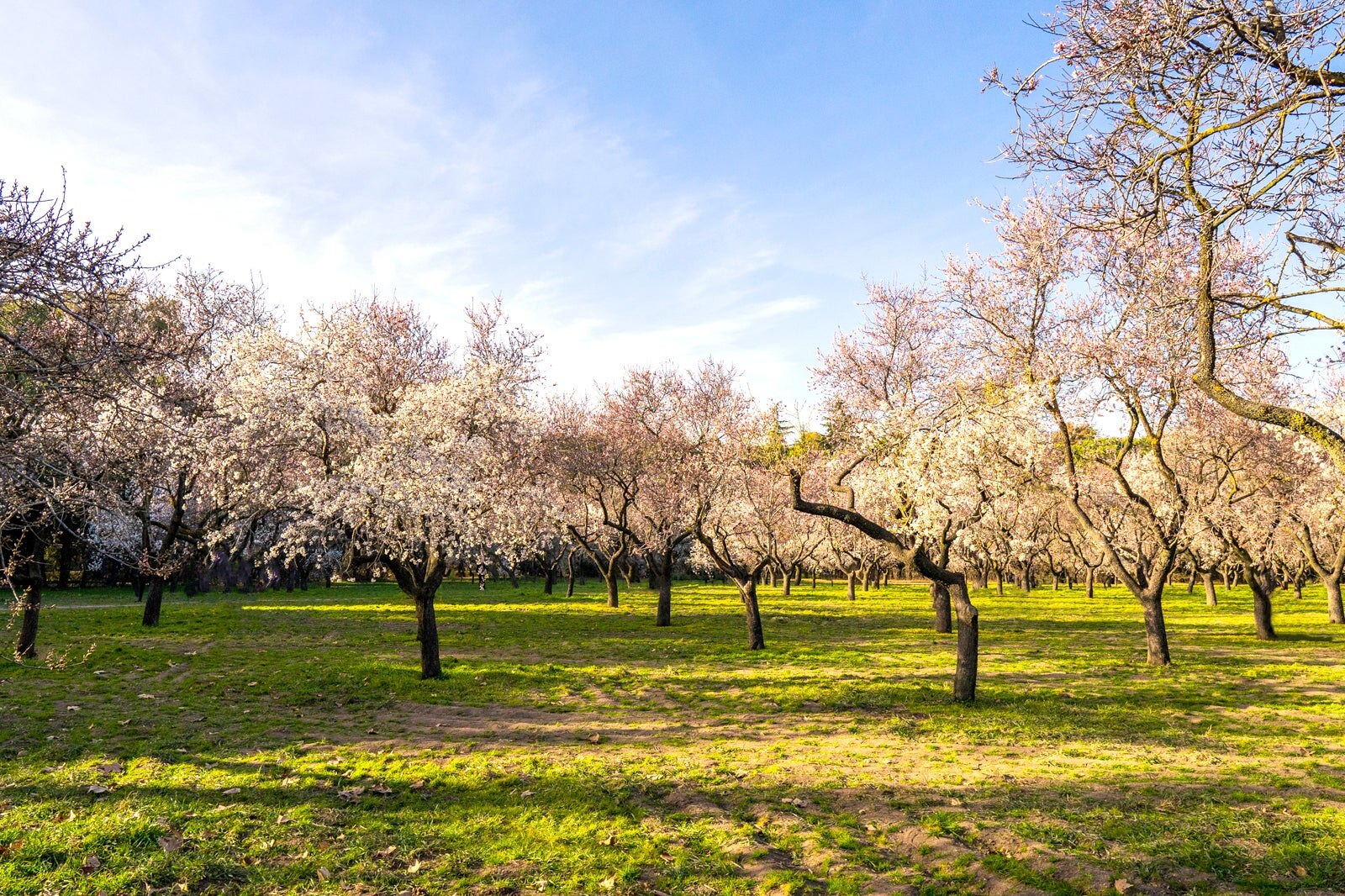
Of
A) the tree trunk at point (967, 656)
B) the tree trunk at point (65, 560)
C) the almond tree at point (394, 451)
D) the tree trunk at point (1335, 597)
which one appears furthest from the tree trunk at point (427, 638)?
the tree trunk at point (65, 560)

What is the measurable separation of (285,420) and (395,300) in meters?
19.6

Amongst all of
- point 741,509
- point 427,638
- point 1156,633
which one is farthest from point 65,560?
point 1156,633

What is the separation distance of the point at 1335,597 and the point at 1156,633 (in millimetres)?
15402

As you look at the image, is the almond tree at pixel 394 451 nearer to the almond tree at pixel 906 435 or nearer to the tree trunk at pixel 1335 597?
the almond tree at pixel 906 435

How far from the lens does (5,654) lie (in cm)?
1809

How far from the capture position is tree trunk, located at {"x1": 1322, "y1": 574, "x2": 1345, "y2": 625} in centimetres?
2748

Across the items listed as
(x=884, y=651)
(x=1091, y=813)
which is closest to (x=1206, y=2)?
(x=1091, y=813)

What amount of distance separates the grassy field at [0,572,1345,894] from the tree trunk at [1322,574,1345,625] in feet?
28.1

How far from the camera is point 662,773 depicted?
1017 centimetres

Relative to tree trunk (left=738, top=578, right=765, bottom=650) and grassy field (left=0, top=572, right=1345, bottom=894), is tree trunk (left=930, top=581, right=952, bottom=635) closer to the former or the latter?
grassy field (left=0, top=572, right=1345, bottom=894)

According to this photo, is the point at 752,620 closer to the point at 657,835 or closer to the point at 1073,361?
the point at 1073,361

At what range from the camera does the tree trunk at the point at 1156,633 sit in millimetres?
20047

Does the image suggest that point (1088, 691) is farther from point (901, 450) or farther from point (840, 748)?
point (840, 748)

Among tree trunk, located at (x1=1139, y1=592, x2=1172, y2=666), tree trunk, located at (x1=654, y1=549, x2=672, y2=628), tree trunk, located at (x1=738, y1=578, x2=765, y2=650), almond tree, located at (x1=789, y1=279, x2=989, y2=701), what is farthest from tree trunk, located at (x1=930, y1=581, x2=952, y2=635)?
tree trunk, located at (x1=654, y1=549, x2=672, y2=628)
